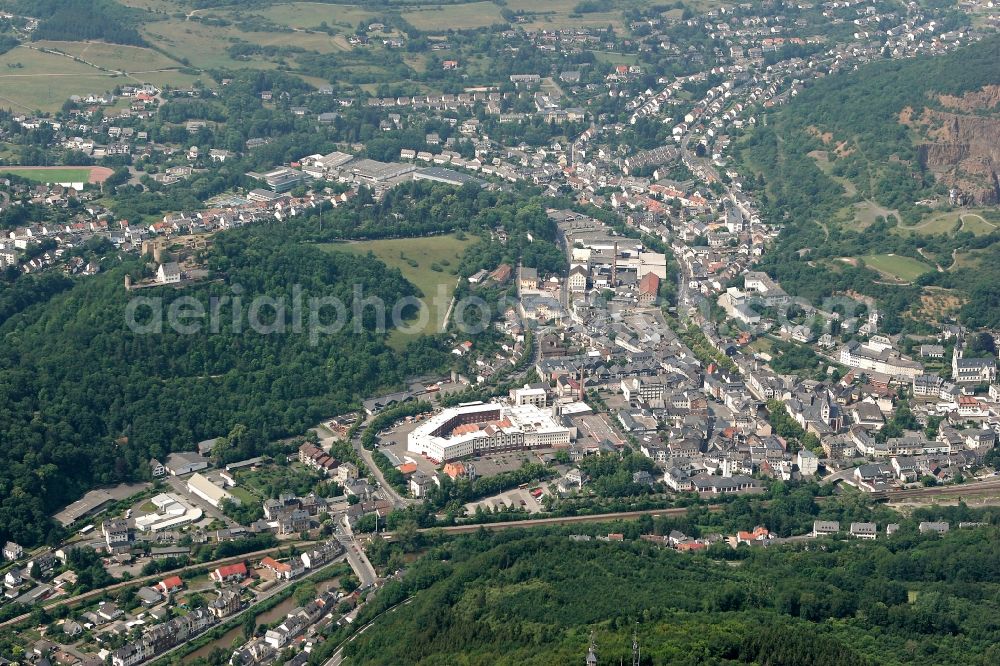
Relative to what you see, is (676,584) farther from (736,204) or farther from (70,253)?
(736,204)

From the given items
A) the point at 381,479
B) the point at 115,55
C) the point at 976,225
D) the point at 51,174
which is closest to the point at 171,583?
the point at 381,479

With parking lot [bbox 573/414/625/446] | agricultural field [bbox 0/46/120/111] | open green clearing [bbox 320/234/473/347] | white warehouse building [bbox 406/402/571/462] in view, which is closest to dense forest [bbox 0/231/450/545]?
open green clearing [bbox 320/234/473/347]

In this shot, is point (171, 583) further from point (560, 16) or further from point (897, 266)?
point (560, 16)

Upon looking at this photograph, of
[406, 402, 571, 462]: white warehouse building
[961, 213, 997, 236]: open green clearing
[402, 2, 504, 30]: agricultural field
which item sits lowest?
[406, 402, 571, 462]: white warehouse building

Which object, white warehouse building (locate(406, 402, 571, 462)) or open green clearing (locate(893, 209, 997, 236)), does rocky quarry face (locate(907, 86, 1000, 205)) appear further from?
white warehouse building (locate(406, 402, 571, 462))

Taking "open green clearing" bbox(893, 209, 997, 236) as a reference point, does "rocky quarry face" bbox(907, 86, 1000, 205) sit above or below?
above

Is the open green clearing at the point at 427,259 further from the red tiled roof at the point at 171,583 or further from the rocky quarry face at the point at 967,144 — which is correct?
the rocky quarry face at the point at 967,144

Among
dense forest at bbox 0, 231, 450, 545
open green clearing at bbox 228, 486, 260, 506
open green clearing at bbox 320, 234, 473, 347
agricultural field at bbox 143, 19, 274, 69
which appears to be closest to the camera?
open green clearing at bbox 228, 486, 260, 506
